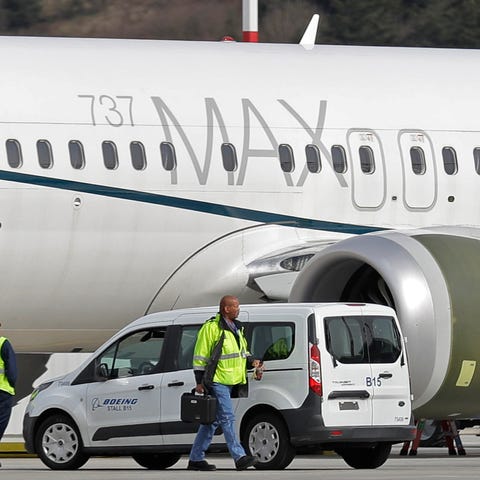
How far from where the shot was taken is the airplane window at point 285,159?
23.7 m

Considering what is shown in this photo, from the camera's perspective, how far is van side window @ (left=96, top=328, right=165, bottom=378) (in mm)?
20750

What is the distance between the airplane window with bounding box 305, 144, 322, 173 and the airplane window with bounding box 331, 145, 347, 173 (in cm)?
20

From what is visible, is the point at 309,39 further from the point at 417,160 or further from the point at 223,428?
the point at 223,428

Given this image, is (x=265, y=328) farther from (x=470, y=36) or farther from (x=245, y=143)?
(x=470, y=36)

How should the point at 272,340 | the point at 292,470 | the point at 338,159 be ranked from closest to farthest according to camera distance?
the point at 292,470
the point at 272,340
the point at 338,159

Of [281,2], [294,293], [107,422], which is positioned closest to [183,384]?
[107,422]

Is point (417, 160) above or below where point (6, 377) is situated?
above

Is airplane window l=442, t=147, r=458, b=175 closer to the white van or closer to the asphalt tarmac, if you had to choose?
the asphalt tarmac

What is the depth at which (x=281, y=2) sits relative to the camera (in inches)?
2559

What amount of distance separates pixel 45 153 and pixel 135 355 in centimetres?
306

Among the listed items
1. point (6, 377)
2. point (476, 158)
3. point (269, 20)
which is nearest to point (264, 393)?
point (6, 377)

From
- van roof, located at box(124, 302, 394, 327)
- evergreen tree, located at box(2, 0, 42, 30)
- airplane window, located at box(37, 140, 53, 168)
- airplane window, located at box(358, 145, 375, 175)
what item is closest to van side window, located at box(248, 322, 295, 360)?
van roof, located at box(124, 302, 394, 327)

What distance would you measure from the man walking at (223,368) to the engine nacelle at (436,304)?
226cm

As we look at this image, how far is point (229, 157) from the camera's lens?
23.5 metres
